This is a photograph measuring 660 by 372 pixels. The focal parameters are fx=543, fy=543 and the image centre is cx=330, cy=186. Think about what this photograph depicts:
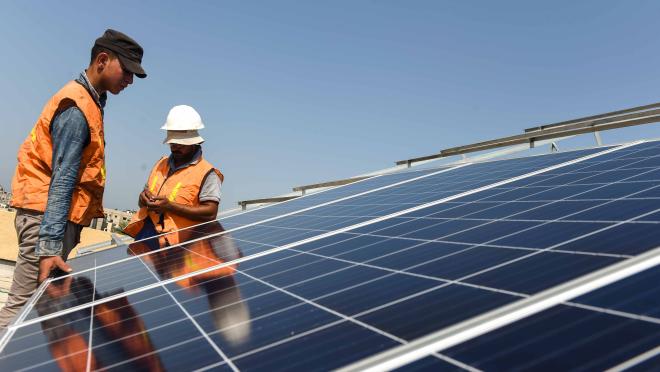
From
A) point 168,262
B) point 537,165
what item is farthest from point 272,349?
point 537,165

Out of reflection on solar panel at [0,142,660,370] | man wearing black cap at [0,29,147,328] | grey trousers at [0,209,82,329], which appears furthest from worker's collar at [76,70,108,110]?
reflection on solar panel at [0,142,660,370]

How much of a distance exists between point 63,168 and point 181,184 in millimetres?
2349

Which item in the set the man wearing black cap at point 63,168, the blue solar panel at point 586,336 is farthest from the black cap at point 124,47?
the blue solar panel at point 586,336

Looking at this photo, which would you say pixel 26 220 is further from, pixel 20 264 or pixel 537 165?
pixel 537 165

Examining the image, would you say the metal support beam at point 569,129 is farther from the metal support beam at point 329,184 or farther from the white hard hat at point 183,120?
the white hard hat at point 183,120

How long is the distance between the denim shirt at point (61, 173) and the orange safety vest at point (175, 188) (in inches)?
76.1

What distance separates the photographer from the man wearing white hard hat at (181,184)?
6883 mm

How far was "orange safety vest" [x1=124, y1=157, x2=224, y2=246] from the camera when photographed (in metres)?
6.94

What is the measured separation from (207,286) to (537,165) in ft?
16.6

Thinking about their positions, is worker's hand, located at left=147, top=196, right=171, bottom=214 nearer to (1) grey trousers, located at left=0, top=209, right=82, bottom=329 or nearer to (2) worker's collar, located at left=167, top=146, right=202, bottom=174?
(2) worker's collar, located at left=167, top=146, right=202, bottom=174

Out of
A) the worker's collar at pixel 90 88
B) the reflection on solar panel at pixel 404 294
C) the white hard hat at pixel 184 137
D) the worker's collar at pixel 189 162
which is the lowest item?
the reflection on solar panel at pixel 404 294

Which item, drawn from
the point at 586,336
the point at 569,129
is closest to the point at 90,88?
the point at 586,336

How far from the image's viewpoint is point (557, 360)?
167 centimetres

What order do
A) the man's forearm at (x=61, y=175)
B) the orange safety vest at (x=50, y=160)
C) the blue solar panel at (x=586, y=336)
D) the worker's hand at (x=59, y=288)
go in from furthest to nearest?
1. the orange safety vest at (x=50, y=160)
2. the man's forearm at (x=61, y=175)
3. the worker's hand at (x=59, y=288)
4. the blue solar panel at (x=586, y=336)
